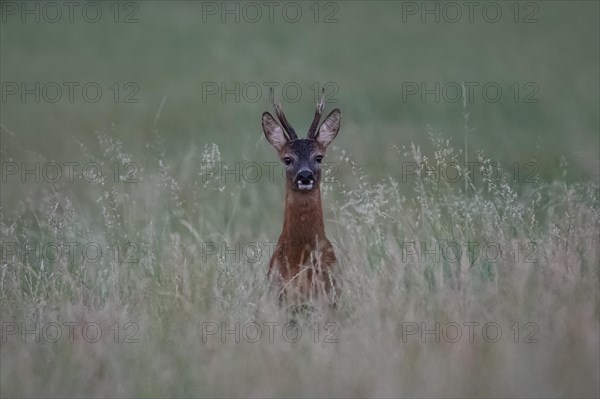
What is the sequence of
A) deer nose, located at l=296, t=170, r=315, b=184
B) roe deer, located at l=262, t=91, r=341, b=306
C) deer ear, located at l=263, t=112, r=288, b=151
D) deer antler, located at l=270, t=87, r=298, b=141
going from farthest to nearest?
deer ear, located at l=263, t=112, r=288, b=151, deer antler, located at l=270, t=87, r=298, b=141, deer nose, located at l=296, t=170, r=315, b=184, roe deer, located at l=262, t=91, r=341, b=306

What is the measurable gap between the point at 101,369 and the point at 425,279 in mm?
2192

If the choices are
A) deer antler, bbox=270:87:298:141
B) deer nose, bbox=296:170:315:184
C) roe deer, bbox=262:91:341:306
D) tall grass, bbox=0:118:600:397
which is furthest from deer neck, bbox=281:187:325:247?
deer antler, bbox=270:87:298:141

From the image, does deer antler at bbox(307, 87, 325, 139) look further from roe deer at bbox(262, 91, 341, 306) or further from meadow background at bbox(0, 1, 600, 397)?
meadow background at bbox(0, 1, 600, 397)

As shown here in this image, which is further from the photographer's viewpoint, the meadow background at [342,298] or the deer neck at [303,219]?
the deer neck at [303,219]

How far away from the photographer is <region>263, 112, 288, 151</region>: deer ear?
32.4 feet

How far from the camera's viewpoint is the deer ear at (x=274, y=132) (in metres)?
9.88

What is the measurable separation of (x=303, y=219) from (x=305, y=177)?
30 centimetres

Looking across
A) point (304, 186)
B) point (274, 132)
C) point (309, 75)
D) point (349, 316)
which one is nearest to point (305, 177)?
point (304, 186)

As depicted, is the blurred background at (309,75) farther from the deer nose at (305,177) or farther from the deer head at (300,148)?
the deer nose at (305,177)

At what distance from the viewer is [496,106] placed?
2372 centimetres

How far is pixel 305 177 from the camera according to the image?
938 cm

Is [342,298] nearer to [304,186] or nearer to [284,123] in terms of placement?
[304,186]

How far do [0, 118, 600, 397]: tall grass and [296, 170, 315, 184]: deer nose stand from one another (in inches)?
19.7

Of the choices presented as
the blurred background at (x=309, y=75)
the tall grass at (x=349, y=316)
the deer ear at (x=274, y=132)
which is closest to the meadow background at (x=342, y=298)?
the tall grass at (x=349, y=316)
